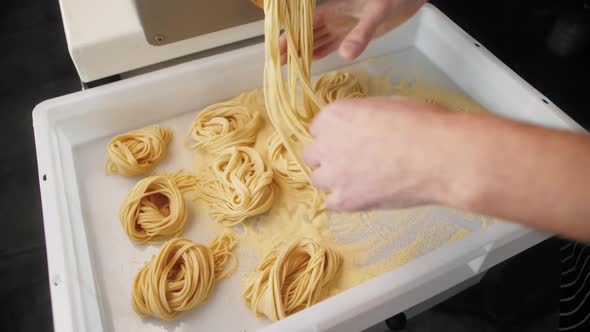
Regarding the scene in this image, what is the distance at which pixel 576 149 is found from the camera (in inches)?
15.9

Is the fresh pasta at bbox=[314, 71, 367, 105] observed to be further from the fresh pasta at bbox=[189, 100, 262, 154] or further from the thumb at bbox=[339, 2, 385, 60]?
the thumb at bbox=[339, 2, 385, 60]

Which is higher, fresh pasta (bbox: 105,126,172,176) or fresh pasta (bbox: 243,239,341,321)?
fresh pasta (bbox: 105,126,172,176)

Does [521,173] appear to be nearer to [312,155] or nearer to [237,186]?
[312,155]

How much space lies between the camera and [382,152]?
47 cm

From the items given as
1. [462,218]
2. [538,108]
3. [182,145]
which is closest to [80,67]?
[182,145]

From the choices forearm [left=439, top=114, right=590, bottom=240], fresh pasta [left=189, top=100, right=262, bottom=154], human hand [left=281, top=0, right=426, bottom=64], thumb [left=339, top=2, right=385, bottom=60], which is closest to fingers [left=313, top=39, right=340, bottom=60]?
human hand [left=281, top=0, right=426, bottom=64]

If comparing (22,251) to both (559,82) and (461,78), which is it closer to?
(461,78)

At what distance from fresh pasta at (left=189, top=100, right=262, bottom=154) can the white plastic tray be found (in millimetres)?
50

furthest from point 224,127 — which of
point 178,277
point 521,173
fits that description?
point 521,173

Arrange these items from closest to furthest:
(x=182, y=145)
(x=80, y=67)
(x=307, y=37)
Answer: (x=307, y=37) → (x=80, y=67) → (x=182, y=145)

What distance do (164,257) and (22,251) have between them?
0.66 m

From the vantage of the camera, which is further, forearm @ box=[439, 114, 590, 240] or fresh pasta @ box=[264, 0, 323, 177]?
fresh pasta @ box=[264, 0, 323, 177]

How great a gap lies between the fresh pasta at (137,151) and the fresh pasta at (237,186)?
5.0 inches

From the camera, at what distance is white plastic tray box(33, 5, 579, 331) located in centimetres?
72
